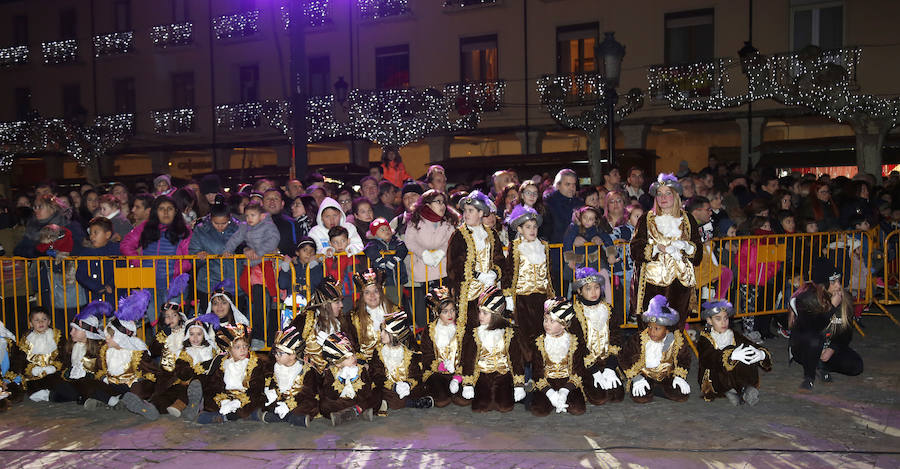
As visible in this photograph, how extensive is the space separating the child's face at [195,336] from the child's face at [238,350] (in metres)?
0.39

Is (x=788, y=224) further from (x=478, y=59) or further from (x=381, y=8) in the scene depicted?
(x=381, y=8)

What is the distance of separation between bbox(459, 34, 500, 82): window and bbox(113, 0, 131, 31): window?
13181 mm

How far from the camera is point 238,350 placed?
6.59 m

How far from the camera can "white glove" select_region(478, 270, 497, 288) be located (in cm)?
673

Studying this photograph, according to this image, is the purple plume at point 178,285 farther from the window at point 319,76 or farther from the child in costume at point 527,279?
the window at point 319,76

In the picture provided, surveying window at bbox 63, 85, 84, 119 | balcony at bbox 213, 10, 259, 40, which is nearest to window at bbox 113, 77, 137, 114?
window at bbox 63, 85, 84, 119

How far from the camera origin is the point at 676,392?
6750 mm

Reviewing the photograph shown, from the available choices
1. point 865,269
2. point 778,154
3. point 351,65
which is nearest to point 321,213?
point 865,269

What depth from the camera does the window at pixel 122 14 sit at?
28906 mm

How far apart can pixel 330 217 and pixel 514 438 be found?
309 cm

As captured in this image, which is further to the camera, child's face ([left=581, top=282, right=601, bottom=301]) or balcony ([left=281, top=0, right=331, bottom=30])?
balcony ([left=281, top=0, right=331, bottom=30])

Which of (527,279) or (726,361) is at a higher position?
(527,279)

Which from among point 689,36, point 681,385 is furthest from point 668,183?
point 689,36

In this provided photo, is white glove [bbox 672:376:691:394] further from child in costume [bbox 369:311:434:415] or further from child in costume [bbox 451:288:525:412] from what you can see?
child in costume [bbox 369:311:434:415]
